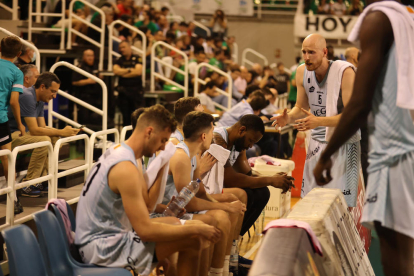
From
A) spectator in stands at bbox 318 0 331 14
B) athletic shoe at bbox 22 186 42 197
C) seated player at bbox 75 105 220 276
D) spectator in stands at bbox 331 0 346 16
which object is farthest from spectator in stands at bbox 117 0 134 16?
seated player at bbox 75 105 220 276

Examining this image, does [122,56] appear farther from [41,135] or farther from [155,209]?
[155,209]

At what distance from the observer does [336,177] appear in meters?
4.39

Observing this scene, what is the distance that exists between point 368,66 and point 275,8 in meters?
18.8

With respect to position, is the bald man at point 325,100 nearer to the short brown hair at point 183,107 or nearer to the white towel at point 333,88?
the white towel at point 333,88

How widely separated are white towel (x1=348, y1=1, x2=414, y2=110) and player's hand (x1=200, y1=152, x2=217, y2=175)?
2.52m

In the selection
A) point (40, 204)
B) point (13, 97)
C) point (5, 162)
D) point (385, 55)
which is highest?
point (385, 55)

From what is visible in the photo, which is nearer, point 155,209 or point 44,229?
point 44,229

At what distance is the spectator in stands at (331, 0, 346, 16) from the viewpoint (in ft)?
60.1

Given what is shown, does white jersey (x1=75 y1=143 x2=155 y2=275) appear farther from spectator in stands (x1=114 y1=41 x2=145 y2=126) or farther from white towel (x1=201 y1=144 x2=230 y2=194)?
spectator in stands (x1=114 y1=41 x2=145 y2=126)

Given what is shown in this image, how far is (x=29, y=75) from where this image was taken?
5.60 m

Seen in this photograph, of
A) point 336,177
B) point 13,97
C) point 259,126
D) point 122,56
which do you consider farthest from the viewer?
point 122,56

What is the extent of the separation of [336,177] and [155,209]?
1.52 metres

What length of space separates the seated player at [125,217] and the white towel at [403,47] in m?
1.40

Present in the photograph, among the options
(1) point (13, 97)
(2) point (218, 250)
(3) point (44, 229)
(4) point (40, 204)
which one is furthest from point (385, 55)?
(1) point (13, 97)
